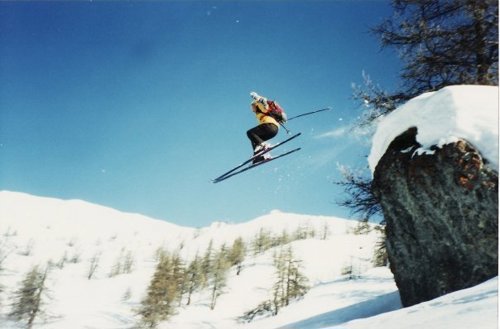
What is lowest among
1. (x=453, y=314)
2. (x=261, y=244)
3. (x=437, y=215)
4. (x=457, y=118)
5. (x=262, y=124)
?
(x=453, y=314)

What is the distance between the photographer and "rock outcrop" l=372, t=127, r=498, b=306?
19.1 ft

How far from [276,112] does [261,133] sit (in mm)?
751

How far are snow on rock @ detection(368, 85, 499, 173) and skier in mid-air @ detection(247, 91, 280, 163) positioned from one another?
3863 millimetres

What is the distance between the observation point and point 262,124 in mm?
10453

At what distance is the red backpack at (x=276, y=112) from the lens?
10.5 meters

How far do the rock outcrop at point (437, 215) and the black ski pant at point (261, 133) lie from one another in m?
3.58

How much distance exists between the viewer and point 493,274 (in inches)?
219

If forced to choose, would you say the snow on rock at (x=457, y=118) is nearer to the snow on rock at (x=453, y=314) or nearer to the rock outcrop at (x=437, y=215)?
the rock outcrop at (x=437, y=215)

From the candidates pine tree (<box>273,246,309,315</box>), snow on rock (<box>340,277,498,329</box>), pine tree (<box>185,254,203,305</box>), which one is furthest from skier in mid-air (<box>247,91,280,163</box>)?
pine tree (<box>185,254,203,305</box>)

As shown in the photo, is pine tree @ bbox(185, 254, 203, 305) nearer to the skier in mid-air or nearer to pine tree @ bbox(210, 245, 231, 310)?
pine tree @ bbox(210, 245, 231, 310)

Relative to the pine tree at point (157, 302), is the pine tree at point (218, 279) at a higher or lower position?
higher

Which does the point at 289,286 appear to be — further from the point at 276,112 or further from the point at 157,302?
the point at 276,112

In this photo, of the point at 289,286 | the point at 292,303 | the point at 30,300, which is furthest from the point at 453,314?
the point at 30,300

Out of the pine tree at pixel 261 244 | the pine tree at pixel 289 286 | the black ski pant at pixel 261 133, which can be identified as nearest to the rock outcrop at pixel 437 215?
the black ski pant at pixel 261 133
